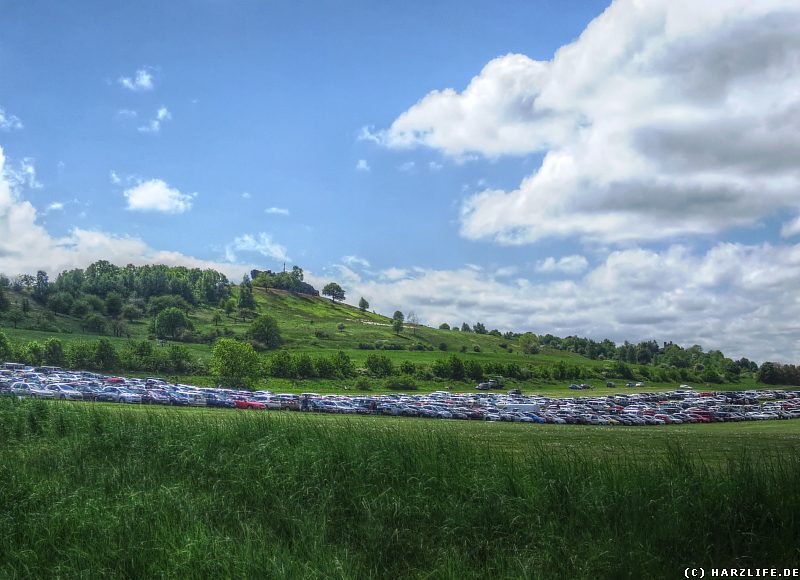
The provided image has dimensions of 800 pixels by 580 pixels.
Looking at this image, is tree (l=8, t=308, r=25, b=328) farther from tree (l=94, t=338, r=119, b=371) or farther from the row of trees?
tree (l=94, t=338, r=119, b=371)

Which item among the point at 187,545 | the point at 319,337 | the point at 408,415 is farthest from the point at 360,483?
the point at 319,337

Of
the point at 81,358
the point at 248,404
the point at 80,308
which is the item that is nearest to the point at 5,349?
the point at 81,358

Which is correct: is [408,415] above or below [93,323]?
below

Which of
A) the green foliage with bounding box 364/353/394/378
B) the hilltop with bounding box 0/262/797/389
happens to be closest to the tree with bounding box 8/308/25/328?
the hilltop with bounding box 0/262/797/389

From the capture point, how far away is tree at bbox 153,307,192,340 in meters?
166

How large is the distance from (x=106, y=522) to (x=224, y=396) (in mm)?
61909

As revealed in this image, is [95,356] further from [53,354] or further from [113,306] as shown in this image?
[113,306]

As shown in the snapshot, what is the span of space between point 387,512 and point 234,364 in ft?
328

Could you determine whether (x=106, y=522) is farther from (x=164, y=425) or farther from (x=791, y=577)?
(x=791, y=577)

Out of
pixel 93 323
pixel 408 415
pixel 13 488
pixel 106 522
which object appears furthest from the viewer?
pixel 93 323

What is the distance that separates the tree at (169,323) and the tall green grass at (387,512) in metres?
160

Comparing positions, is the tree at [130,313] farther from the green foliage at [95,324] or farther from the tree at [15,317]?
the tree at [15,317]

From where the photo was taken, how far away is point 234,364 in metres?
107

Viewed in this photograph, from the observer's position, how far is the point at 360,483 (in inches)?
476
